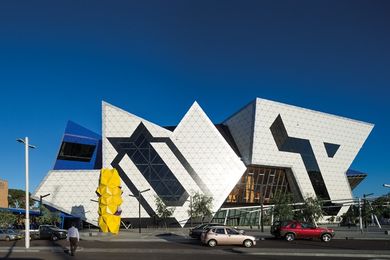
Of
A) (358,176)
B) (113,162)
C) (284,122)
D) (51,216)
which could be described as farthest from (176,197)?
(358,176)

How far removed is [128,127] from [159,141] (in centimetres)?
537

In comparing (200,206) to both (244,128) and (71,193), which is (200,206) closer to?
(244,128)

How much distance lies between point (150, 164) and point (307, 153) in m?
28.8

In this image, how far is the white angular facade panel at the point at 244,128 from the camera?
235 ft

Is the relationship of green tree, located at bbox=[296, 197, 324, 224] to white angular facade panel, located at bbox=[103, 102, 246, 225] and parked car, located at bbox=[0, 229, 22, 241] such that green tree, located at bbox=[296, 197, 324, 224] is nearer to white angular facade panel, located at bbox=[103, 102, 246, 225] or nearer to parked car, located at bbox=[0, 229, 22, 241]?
A: white angular facade panel, located at bbox=[103, 102, 246, 225]

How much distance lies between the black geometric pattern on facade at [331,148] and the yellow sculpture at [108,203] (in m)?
45.7

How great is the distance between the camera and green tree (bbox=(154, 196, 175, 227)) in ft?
203

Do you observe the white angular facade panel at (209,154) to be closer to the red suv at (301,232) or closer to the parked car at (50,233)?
the parked car at (50,233)

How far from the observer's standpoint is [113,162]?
6588 cm

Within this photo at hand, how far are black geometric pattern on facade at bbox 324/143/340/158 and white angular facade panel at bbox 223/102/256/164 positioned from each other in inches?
657

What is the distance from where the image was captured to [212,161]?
6806cm

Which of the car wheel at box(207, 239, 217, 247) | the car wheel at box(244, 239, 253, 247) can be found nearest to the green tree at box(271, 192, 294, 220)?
the car wheel at box(244, 239, 253, 247)

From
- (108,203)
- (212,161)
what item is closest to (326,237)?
(108,203)

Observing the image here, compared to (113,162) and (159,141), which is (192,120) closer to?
(159,141)
